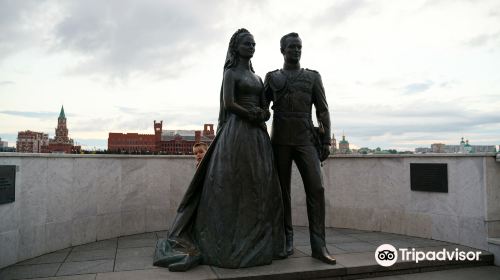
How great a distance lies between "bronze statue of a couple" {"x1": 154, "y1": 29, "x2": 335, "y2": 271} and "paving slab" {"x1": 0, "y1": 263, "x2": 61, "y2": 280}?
153 cm

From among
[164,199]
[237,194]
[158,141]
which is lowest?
[164,199]

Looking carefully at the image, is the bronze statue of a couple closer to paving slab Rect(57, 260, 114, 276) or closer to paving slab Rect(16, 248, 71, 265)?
paving slab Rect(57, 260, 114, 276)

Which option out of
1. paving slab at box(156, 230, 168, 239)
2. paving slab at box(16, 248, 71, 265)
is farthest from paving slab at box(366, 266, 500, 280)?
paving slab at box(16, 248, 71, 265)

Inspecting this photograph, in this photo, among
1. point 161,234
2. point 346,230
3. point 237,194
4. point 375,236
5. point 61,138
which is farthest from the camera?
point 61,138

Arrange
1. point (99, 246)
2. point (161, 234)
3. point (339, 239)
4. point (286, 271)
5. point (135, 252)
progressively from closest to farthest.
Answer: point (286, 271) → point (135, 252) → point (99, 246) → point (339, 239) → point (161, 234)

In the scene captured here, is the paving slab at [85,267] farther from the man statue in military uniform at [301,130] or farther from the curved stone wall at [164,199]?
the man statue in military uniform at [301,130]

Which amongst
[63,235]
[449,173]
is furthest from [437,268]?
[63,235]

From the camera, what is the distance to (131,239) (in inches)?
271

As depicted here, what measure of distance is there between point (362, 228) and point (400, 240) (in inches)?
49.0

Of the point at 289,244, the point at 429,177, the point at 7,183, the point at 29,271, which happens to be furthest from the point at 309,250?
the point at 7,183

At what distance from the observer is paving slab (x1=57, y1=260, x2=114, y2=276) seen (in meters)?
4.66

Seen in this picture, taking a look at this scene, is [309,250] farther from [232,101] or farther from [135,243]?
[135,243]

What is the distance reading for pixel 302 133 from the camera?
480 cm

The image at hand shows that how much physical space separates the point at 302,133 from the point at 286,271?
70.5 inches
